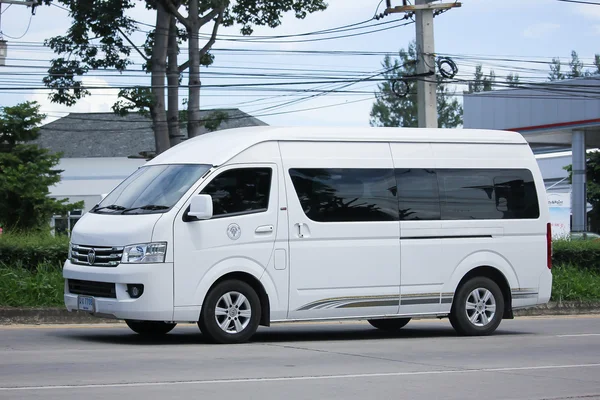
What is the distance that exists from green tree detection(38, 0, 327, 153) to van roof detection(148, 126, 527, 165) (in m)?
21.3

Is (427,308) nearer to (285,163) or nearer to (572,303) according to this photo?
(285,163)

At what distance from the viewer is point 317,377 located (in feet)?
31.2

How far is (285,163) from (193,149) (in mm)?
1169

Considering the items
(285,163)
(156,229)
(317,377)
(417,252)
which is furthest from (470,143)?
(317,377)

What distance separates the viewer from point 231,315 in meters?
12.2

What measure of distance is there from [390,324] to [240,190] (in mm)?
3809

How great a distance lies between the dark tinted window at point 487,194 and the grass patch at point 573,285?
562 cm

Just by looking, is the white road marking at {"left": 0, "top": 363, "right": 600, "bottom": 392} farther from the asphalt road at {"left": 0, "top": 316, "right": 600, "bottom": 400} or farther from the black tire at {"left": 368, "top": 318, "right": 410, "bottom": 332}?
the black tire at {"left": 368, "top": 318, "right": 410, "bottom": 332}

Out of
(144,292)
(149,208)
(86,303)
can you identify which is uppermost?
(149,208)

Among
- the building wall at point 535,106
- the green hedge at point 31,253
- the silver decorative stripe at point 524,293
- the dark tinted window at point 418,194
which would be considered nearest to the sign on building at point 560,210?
the building wall at point 535,106

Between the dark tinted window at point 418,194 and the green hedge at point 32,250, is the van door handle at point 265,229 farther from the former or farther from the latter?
the green hedge at point 32,250

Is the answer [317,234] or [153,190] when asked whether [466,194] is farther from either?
[153,190]

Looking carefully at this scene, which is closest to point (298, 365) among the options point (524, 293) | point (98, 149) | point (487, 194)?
point (487, 194)

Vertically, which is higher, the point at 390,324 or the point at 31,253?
the point at 31,253
